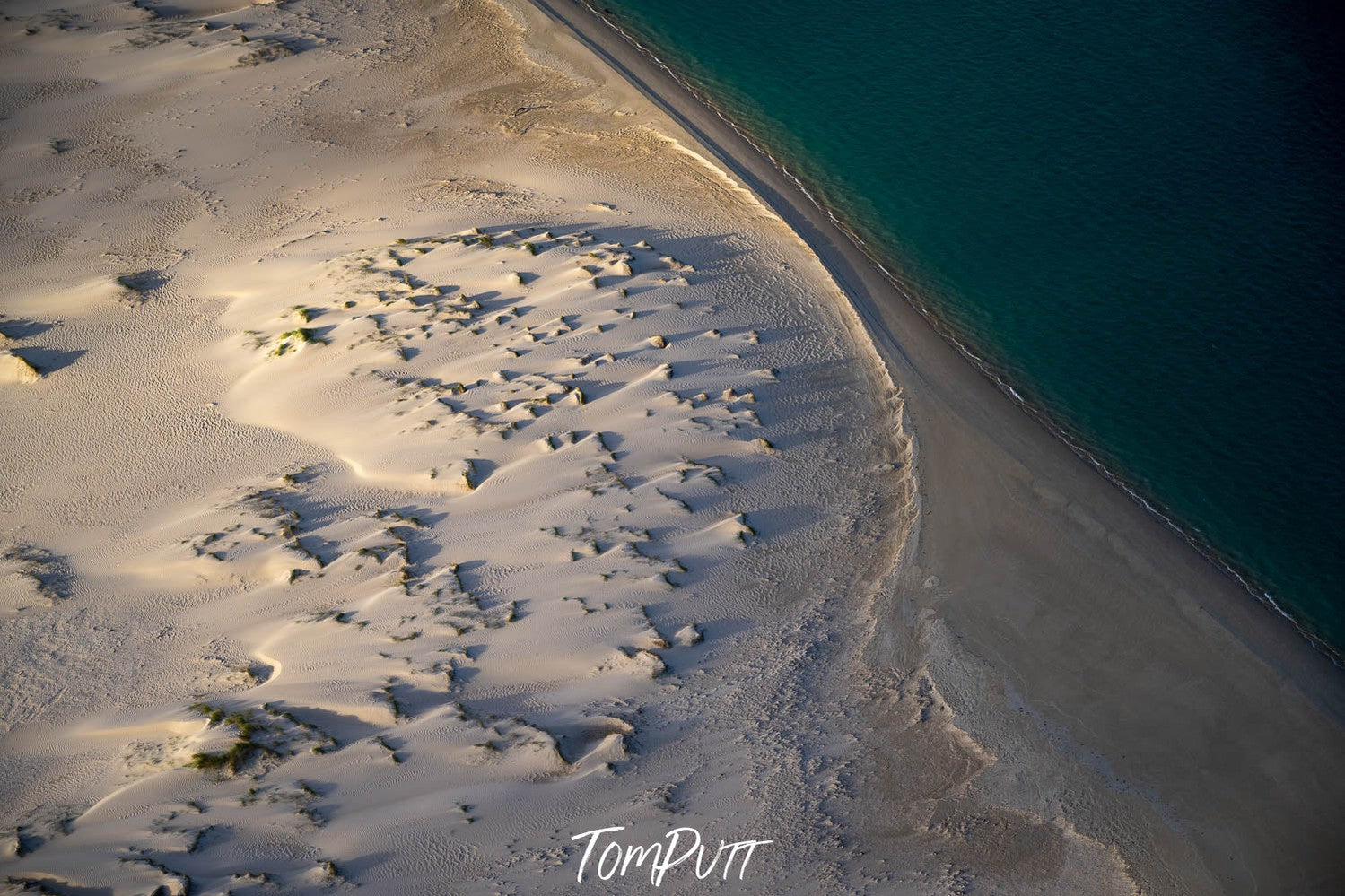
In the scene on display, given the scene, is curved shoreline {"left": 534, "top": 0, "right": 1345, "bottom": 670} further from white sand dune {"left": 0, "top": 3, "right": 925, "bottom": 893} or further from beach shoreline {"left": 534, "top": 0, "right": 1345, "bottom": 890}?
white sand dune {"left": 0, "top": 3, "right": 925, "bottom": 893}

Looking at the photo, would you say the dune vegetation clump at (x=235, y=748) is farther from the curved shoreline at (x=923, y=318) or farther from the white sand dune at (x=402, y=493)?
the curved shoreline at (x=923, y=318)

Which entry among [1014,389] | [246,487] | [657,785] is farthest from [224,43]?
[657,785]

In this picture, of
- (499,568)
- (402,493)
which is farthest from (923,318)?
(402,493)

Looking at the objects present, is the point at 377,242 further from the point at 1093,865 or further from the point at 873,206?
the point at 1093,865

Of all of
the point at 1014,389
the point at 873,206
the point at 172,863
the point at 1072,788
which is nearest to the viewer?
the point at 172,863

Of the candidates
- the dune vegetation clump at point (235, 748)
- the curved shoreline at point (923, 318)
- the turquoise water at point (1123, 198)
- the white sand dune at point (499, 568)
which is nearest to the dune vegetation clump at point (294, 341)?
the white sand dune at point (499, 568)

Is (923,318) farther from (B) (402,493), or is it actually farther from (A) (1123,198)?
(B) (402,493)
